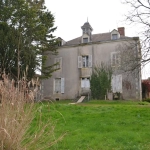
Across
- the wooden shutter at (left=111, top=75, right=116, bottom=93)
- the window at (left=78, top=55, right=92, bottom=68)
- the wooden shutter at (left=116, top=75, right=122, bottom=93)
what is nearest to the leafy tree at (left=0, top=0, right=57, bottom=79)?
the window at (left=78, top=55, right=92, bottom=68)

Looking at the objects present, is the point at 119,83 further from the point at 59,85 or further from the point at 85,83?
the point at 59,85

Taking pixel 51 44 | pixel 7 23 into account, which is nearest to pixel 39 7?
pixel 51 44

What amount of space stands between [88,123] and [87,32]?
66.4 ft

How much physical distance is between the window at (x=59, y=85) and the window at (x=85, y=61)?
8.66 feet

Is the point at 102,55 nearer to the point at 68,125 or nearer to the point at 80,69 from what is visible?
the point at 80,69

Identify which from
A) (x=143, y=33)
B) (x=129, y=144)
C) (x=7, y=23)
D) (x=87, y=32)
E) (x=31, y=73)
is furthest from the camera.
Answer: (x=87, y=32)

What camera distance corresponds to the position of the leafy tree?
15.5 metres

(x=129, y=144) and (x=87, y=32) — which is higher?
(x=87, y=32)

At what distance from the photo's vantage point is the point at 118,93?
21.4m

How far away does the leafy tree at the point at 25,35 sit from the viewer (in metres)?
15.5

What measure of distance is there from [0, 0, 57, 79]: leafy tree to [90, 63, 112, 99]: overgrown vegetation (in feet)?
15.2

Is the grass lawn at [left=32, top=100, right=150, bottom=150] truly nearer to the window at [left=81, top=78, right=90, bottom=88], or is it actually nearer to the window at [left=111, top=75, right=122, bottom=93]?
the window at [left=111, top=75, right=122, bottom=93]

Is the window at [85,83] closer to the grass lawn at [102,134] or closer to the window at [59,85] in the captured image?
the window at [59,85]

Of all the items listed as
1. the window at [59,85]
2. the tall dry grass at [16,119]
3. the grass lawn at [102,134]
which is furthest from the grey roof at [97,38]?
the tall dry grass at [16,119]
